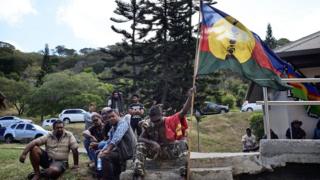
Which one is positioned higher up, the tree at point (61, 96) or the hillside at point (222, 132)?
the tree at point (61, 96)

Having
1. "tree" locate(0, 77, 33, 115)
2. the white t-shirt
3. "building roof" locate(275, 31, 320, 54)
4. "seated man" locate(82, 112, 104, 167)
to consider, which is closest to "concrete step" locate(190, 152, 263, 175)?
"seated man" locate(82, 112, 104, 167)

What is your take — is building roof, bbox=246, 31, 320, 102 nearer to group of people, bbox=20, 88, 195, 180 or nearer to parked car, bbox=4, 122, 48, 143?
group of people, bbox=20, 88, 195, 180

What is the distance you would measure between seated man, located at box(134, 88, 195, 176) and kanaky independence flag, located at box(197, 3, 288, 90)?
1008 millimetres

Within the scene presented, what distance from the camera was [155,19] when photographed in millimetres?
31844

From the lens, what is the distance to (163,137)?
26.2 ft

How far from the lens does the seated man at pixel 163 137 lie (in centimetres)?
793

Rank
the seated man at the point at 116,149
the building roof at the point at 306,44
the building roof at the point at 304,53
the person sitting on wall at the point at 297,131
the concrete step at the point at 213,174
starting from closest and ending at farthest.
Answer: the concrete step at the point at 213,174 < the seated man at the point at 116,149 < the person sitting on wall at the point at 297,131 < the building roof at the point at 304,53 < the building roof at the point at 306,44

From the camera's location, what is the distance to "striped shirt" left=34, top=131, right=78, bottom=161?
9.48m

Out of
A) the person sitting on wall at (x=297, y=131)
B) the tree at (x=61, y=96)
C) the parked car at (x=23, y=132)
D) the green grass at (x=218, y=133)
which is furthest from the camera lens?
the tree at (x=61, y=96)

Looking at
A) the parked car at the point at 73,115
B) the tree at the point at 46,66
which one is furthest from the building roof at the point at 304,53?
the tree at the point at 46,66

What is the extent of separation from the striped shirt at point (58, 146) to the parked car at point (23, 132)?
2088 cm

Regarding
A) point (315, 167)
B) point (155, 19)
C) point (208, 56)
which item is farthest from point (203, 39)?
point (155, 19)

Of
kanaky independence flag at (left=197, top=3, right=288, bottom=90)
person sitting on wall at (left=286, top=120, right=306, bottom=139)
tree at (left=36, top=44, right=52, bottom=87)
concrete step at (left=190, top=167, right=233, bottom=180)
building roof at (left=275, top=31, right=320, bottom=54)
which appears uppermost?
tree at (left=36, top=44, right=52, bottom=87)

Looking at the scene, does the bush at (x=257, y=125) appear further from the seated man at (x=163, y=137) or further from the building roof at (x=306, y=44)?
the seated man at (x=163, y=137)
